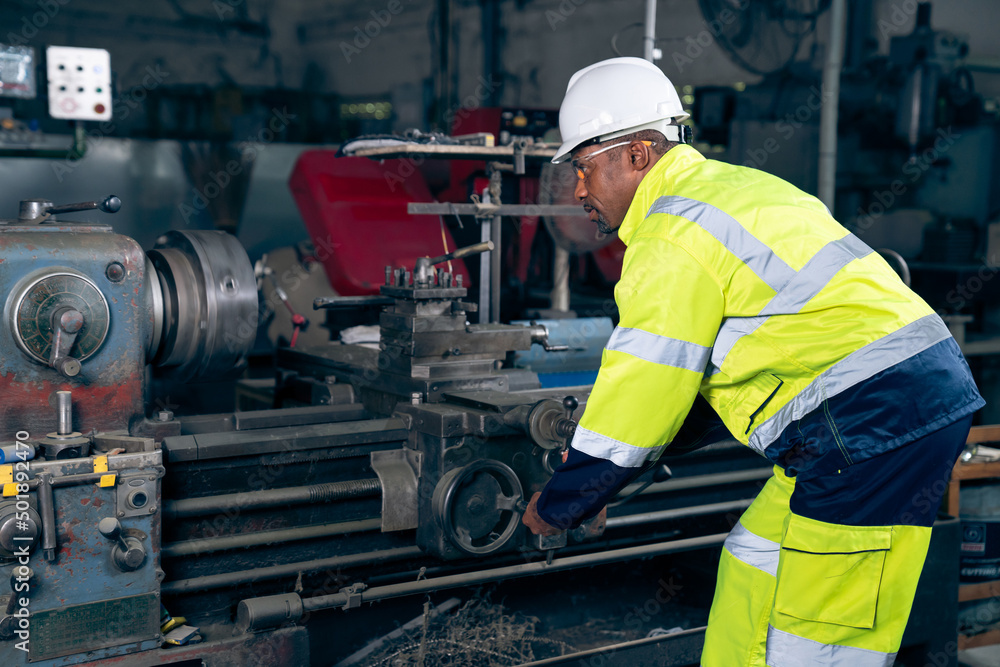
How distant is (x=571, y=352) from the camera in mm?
2580

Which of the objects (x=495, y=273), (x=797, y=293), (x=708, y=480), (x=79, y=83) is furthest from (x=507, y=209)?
(x=79, y=83)

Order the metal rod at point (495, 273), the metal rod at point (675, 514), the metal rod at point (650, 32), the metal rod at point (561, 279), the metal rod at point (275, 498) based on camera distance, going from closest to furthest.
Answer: the metal rod at point (275, 498) < the metal rod at point (675, 514) < the metal rod at point (495, 273) < the metal rod at point (650, 32) < the metal rod at point (561, 279)

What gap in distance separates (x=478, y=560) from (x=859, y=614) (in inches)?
31.6

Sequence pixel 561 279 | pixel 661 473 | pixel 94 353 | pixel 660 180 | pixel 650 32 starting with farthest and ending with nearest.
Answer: pixel 561 279 → pixel 650 32 → pixel 661 473 → pixel 94 353 → pixel 660 180

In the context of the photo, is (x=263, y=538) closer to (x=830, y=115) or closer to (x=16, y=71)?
(x=16, y=71)

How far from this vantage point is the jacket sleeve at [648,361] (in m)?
1.13

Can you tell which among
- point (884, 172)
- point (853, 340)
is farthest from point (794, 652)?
point (884, 172)

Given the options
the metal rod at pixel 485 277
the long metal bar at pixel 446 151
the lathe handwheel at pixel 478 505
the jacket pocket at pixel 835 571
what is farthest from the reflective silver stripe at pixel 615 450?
the long metal bar at pixel 446 151

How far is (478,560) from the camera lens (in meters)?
1.78

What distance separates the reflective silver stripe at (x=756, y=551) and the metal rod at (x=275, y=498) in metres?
0.70

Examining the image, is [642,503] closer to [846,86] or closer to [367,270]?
[367,270]

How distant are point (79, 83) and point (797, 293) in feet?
9.54

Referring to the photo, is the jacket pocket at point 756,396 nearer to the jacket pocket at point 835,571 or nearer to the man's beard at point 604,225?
the jacket pocket at point 835,571

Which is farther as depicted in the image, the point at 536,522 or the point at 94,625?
the point at 94,625
